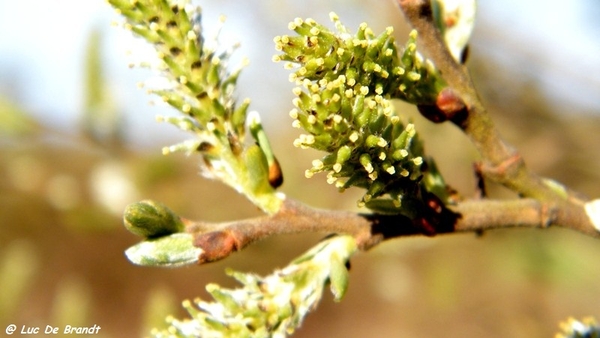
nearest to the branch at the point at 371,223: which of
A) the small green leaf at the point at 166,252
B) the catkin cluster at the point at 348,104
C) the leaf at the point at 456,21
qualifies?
the small green leaf at the point at 166,252

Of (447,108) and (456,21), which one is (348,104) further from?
(456,21)

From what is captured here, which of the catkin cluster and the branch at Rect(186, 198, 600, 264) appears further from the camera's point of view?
the branch at Rect(186, 198, 600, 264)

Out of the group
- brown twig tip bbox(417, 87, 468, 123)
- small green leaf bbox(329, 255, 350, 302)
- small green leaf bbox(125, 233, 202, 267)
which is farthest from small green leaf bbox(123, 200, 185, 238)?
brown twig tip bbox(417, 87, 468, 123)

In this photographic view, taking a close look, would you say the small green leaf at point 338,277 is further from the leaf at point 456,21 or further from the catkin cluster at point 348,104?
the leaf at point 456,21

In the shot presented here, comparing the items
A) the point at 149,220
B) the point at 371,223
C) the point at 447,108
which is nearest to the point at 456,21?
the point at 447,108

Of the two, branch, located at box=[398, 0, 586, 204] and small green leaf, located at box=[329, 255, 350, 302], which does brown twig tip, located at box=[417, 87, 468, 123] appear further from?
small green leaf, located at box=[329, 255, 350, 302]

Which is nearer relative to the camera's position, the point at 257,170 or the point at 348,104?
the point at 348,104

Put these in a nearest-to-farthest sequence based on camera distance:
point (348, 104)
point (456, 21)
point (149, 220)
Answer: point (348, 104) < point (149, 220) < point (456, 21)
